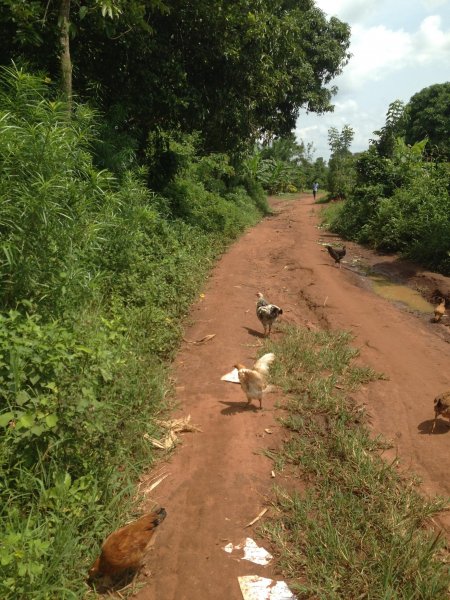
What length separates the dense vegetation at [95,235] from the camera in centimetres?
311

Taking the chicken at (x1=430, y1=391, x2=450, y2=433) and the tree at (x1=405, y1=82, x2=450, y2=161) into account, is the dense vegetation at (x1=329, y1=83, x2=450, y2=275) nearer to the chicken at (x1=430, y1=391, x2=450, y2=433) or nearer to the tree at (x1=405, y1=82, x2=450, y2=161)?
the tree at (x1=405, y1=82, x2=450, y2=161)

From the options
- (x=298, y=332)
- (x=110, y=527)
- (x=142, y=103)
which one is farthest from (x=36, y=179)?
(x=142, y=103)

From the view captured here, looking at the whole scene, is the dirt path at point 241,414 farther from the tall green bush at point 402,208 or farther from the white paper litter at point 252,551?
the tall green bush at point 402,208

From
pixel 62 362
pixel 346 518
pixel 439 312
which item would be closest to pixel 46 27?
pixel 62 362

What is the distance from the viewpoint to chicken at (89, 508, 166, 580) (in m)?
2.83

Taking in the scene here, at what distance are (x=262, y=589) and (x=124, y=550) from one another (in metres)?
0.98

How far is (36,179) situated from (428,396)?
16.9 ft

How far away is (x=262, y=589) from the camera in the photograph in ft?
9.64

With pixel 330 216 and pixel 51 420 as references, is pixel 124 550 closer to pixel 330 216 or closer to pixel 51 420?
pixel 51 420

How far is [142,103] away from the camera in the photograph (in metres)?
9.77

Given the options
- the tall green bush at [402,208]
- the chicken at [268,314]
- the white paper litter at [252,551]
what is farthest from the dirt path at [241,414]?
the tall green bush at [402,208]

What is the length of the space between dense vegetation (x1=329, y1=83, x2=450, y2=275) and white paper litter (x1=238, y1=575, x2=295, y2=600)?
993 centimetres

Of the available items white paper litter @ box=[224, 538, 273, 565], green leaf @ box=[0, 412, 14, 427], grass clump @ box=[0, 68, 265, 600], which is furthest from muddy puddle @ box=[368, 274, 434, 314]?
green leaf @ box=[0, 412, 14, 427]

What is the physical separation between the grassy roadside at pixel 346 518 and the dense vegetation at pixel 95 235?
55.2 inches
